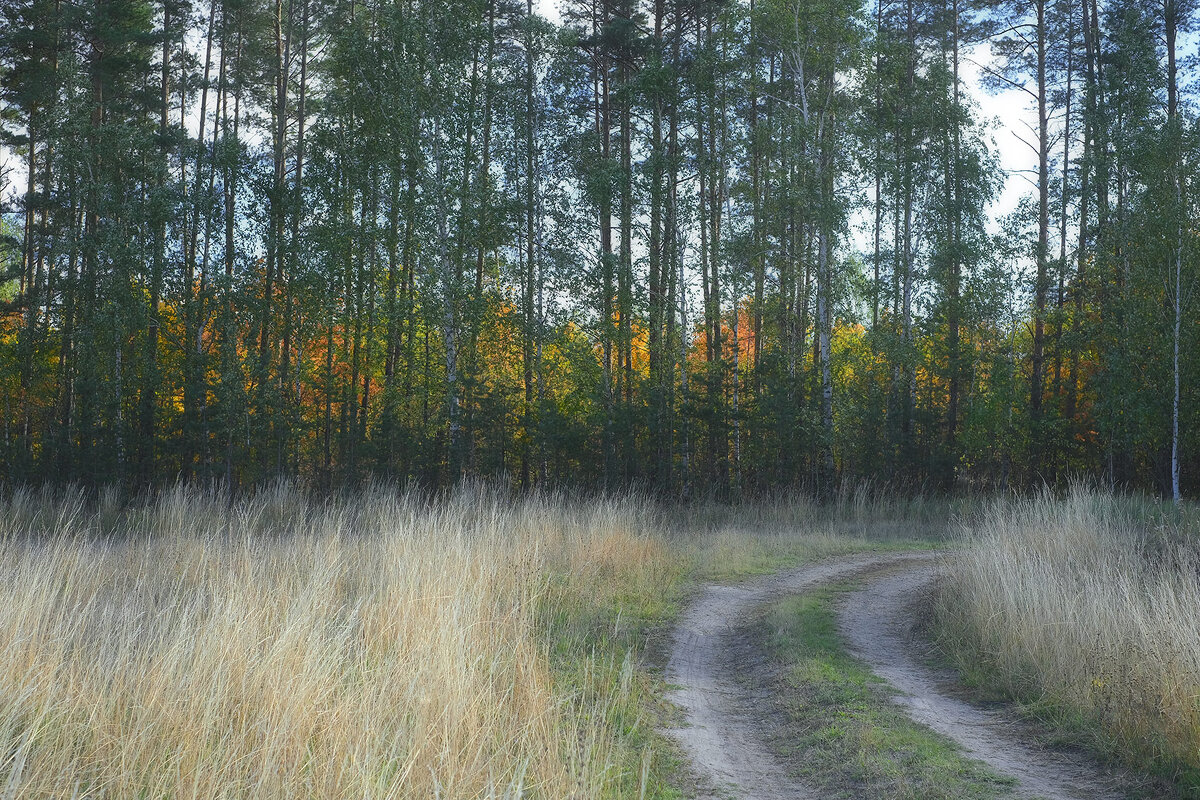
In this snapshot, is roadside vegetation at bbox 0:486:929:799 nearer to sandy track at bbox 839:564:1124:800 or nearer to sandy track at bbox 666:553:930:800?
sandy track at bbox 666:553:930:800

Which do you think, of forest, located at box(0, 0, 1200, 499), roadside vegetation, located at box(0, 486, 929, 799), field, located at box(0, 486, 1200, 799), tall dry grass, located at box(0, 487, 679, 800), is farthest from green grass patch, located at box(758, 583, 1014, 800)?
forest, located at box(0, 0, 1200, 499)

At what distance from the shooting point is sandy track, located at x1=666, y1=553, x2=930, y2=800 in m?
4.15

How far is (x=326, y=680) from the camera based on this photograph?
12.0 ft

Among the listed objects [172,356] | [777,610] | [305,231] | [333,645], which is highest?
[305,231]

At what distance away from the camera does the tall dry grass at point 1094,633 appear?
4406mm

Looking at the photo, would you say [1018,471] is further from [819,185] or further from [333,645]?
[333,645]

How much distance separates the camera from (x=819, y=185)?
18.8m

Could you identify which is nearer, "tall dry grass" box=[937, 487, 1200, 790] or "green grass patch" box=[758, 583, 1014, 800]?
"green grass patch" box=[758, 583, 1014, 800]

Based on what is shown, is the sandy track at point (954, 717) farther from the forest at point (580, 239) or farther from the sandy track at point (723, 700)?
the forest at point (580, 239)

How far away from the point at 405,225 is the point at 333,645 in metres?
18.9

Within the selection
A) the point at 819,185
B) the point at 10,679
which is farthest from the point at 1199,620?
the point at 819,185

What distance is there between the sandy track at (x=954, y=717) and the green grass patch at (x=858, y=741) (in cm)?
13

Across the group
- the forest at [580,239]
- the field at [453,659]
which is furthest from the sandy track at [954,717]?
the forest at [580,239]

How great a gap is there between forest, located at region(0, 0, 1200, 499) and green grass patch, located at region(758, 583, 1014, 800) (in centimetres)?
1338
